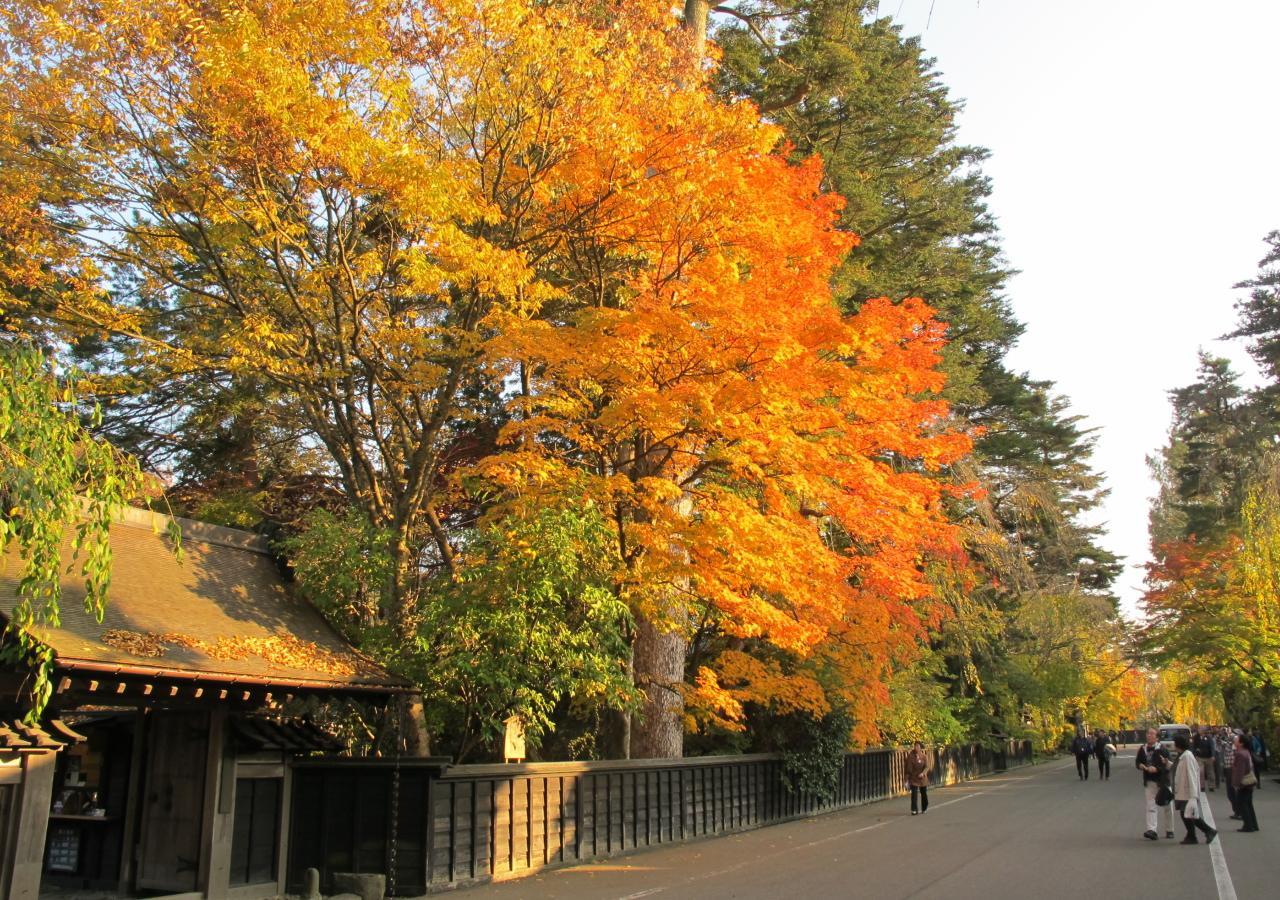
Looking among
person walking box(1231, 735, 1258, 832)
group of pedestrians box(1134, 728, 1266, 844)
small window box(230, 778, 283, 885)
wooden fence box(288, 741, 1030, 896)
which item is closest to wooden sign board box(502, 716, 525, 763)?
wooden fence box(288, 741, 1030, 896)

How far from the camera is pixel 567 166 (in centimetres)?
1419

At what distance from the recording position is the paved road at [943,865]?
1003 centimetres

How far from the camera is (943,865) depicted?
1193 centimetres

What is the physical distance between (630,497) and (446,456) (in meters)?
7.22

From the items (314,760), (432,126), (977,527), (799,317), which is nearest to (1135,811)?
(977,527)

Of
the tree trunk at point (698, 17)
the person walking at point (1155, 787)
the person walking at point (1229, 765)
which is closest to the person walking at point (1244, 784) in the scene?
the person walking at point (1229, 765)

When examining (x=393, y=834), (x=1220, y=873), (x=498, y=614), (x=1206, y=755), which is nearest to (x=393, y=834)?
(x=393, y=834)

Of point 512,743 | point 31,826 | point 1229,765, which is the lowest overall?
point 1229,765

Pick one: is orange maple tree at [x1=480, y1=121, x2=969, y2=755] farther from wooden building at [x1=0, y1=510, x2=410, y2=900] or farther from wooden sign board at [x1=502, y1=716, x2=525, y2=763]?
wooden building at [x1=0, y1=510, x2=410, y2=900]

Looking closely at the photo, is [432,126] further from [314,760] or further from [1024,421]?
[1024,421]

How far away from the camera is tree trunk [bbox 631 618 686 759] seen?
16.8 meters

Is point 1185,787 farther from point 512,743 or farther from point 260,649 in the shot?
point 260,649

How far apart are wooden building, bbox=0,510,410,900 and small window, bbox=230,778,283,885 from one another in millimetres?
17

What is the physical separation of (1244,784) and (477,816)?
12405 millimetres
